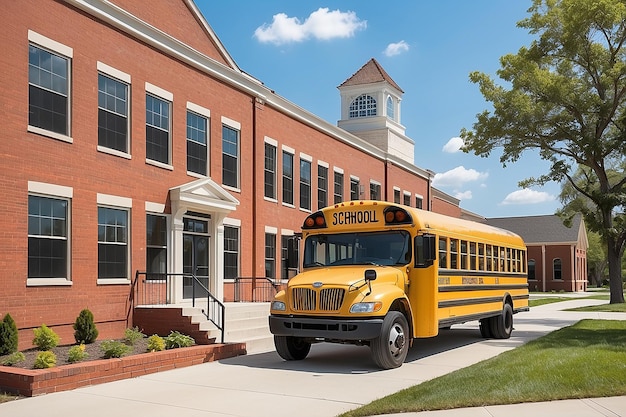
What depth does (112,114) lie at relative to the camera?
16359mm

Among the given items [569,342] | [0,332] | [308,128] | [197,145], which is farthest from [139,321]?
[308,128]

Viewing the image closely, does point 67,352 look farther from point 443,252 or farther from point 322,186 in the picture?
point 322,186

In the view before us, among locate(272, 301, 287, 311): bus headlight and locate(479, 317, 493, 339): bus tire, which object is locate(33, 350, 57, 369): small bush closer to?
locate(272, 301, 287, 311): bus headlight

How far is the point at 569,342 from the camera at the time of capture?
15484 mm

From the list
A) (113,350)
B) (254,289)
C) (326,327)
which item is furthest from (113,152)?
(254,289)

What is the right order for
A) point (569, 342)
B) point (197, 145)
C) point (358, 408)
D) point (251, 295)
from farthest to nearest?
point (251, 295)
point (197, 145)
point (569, 342)
point (358, 408)

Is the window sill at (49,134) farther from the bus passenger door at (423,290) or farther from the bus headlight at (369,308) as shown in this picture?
the bus passenger door at (423,290)

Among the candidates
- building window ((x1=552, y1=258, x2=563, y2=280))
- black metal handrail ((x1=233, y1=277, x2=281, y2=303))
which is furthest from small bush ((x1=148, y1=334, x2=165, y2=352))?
building window ((x1=552, y1=258, x2=563, y2=280))

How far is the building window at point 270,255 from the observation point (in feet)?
78.1

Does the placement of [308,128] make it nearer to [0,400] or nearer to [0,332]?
[0,332]

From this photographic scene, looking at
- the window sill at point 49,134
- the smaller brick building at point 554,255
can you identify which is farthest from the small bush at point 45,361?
the smaller brick building at point 554,255

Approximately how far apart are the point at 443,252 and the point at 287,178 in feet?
39.7

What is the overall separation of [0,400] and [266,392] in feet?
12.6

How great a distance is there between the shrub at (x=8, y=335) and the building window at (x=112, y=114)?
5015 mm
